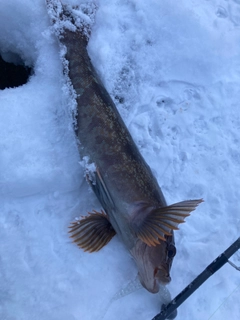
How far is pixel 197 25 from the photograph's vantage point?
3.12 metres

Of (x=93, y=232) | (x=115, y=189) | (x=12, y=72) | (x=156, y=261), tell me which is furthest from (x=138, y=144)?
(x=12, y=72)

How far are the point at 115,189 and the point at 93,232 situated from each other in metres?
0.46

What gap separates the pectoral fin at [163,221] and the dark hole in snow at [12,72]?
218cm

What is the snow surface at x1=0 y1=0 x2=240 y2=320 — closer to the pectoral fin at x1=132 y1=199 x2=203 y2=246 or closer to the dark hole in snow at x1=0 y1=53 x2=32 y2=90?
the dark hole in snow at x1=0 y1=53 x2=32 y2=90

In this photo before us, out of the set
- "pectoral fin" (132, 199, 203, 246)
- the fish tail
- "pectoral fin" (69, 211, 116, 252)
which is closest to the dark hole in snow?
the fish tail

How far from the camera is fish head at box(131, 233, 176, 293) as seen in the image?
6.84ft

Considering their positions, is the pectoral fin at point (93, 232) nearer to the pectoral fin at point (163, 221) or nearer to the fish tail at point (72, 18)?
the pectoral fin at point (163, 221)

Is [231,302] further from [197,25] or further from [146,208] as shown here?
[197,25]


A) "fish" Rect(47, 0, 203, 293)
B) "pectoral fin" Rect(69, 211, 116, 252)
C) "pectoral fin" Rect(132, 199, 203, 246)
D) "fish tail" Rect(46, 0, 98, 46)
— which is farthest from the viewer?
"fish tail" Rect(46, 0, 98, 46)

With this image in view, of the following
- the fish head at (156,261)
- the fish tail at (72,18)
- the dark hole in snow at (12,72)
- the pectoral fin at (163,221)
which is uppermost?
the fish tail at (72,18)

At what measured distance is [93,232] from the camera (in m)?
2.47

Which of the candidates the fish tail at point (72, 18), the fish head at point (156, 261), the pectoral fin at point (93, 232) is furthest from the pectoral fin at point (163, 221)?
the fish tail at point (72, 18)

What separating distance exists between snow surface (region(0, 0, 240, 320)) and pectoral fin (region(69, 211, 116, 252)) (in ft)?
0.42

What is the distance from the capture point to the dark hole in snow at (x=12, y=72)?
3246 mm
